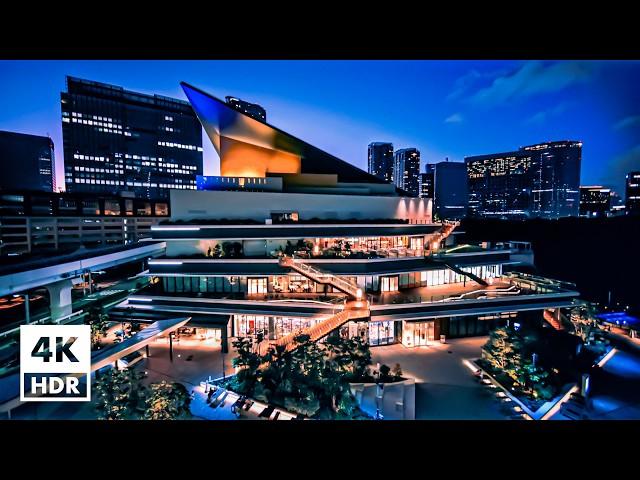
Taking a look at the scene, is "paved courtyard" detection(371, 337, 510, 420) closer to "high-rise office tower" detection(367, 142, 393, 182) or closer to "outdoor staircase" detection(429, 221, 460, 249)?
"outdoor staircase" detection(429, 221, 460, 249)

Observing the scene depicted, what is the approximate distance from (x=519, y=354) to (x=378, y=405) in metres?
7.41

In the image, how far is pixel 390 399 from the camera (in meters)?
12.8

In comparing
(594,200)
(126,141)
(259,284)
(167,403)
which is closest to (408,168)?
(594,200)

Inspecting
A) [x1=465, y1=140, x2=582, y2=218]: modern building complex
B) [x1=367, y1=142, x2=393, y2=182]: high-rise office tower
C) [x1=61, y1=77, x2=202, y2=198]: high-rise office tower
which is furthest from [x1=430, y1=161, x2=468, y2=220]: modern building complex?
[x1=61, y1=77, x2=202, y2=198]: high-rise office tower

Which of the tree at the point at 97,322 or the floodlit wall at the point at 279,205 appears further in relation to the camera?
the floodlit wall at the point at 279,205

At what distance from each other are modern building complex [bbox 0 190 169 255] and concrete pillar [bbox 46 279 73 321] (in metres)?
26.6

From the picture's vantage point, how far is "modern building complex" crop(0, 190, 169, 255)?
4134 cm

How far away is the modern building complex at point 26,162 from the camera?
48156 millimetres

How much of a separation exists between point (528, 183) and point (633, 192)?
134 feet

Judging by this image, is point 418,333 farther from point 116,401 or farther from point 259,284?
point 116,401

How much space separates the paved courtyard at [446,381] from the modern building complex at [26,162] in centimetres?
6127

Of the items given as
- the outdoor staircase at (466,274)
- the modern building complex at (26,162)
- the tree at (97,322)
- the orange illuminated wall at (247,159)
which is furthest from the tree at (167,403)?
the modern building complex at (26,162)

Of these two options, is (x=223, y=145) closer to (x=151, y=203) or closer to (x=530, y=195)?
(x=151, y=203)

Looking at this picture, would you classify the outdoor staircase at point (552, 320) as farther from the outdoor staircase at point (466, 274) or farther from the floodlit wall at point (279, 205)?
the floodlit wall at point (279, 205)
